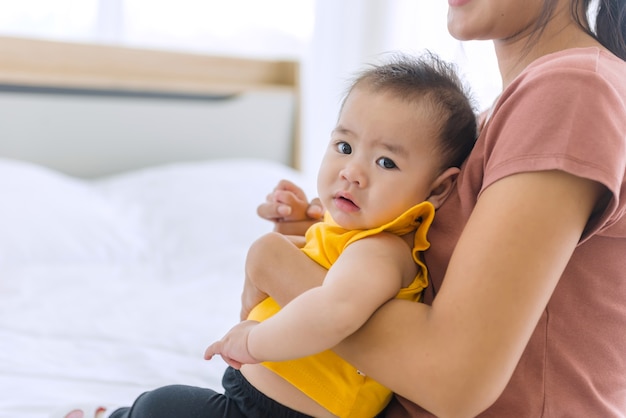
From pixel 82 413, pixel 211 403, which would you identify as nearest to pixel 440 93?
pixel 211 403

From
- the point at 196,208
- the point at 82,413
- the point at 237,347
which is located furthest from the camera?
the point at 196,208

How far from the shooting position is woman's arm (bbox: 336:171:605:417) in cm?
72

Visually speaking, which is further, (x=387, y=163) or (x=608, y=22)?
(x=608, y=22)

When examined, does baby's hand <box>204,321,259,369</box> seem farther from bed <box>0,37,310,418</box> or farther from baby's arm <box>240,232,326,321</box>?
bed <box>0,37,310,418</box>

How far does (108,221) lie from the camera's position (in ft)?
7.57

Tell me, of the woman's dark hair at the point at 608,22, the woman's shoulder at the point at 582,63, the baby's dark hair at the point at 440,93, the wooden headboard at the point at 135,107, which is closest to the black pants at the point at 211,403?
the baby's dark hair at the point at 440,93

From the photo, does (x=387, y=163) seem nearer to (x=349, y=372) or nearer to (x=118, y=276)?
(x=349, y=372)

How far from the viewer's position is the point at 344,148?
0.97 m

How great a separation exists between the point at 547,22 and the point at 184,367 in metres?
0.97

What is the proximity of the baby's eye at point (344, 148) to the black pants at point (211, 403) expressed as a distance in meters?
0.33

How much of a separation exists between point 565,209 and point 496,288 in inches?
4.1

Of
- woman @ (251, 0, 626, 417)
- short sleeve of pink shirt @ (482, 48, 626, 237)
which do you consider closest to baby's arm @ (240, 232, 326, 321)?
woman @ (251, 0, 626, 417)

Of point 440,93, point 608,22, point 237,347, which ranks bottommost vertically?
point 237,347

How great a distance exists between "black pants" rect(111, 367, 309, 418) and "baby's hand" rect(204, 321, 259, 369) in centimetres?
8
